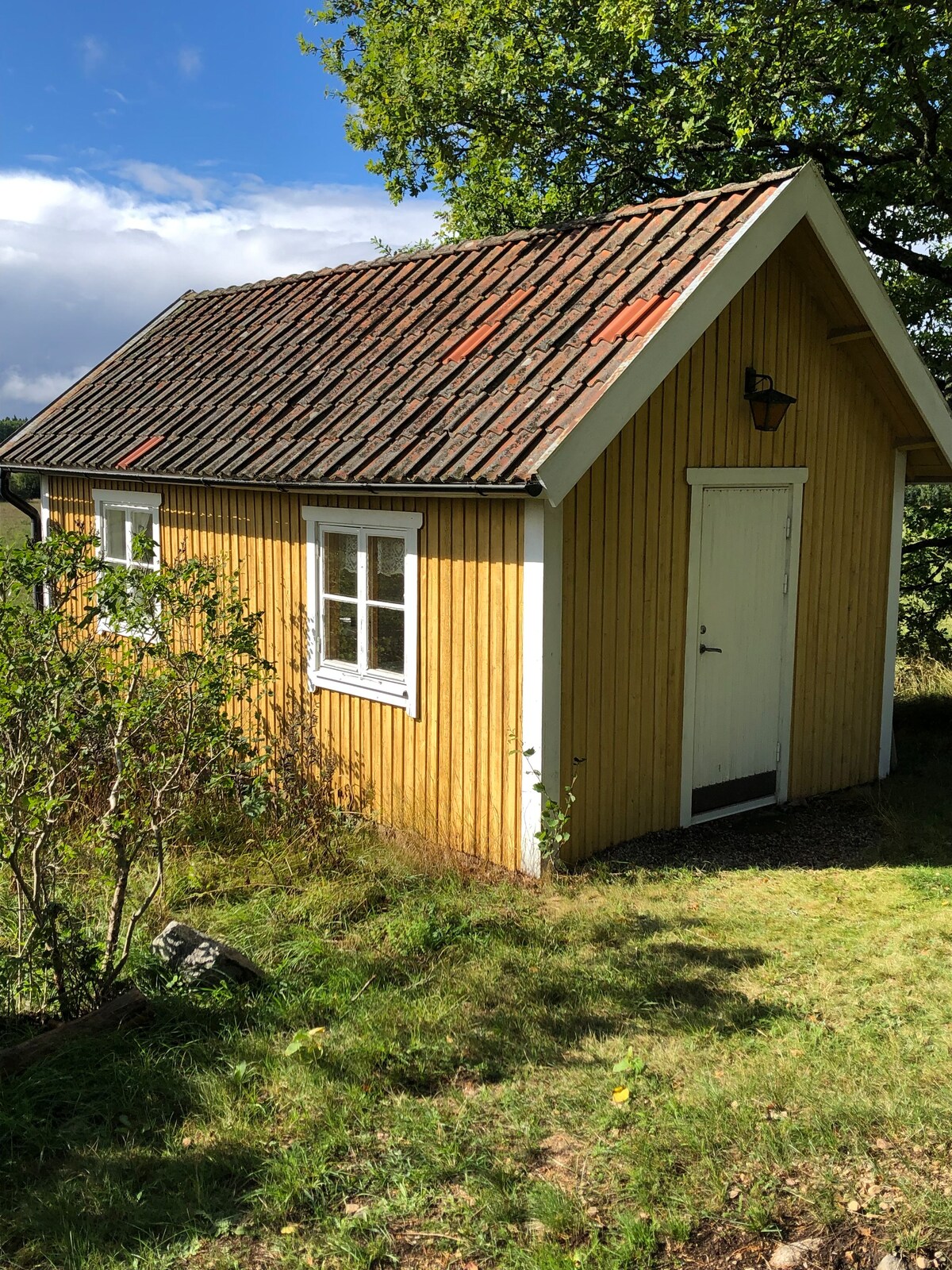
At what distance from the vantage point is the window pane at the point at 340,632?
332 inches

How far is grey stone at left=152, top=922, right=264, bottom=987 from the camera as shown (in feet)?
17.0

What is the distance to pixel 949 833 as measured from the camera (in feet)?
27.1

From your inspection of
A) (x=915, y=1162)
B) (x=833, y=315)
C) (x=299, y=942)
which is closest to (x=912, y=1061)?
(x=915, y=1162)

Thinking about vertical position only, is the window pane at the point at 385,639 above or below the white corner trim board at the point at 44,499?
below

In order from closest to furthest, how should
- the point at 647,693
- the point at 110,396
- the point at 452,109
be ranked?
1. the point at 647,693
2. the point at 110,396
3. the point at 452,109

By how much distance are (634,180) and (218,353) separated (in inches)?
253

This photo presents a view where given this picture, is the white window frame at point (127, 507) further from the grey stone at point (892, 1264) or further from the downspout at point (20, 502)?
the grey stone at point (892, 1264)

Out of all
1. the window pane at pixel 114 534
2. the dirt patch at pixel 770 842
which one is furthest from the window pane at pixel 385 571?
the window pane at pixel 114 534

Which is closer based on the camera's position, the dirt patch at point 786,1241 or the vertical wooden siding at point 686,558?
the dirt patch at point 786,1241

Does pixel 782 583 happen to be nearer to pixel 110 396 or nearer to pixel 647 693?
pixel 647 693

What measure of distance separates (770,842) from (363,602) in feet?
11.7

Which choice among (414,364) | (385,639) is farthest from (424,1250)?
(414,364)

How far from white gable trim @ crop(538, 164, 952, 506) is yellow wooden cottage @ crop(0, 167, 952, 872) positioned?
0.07ft

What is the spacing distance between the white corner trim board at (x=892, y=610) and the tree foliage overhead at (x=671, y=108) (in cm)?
397
